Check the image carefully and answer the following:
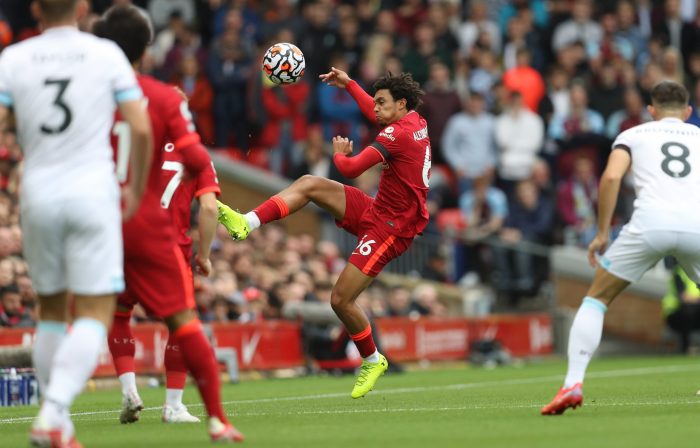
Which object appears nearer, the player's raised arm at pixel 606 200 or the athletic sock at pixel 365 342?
the player's raised arm at pixel 606 200

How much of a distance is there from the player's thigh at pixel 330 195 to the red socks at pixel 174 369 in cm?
288

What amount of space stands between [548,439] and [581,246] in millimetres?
16259

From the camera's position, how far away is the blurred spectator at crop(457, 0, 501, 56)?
25703 millimetres

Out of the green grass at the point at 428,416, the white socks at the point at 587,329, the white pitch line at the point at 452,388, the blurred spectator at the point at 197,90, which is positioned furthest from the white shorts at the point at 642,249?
the blurred spectator at the point at 197,90

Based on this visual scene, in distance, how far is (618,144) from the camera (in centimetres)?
1046

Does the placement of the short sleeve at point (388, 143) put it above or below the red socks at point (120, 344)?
above

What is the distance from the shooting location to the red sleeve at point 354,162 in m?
12.0

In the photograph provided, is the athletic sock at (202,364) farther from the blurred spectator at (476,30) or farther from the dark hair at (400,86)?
the blurred spectator at (476,30)

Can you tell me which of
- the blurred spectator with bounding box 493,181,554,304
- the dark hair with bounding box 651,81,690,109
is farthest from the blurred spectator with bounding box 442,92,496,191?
the dark hair with bounding box 651,81,690,109

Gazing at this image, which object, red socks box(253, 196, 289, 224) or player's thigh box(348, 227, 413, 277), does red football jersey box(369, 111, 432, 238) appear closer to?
player's thigh box(348, 227, 413, 277)

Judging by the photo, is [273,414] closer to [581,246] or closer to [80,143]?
[80,143]

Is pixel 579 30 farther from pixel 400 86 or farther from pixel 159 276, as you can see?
pixel 159 276

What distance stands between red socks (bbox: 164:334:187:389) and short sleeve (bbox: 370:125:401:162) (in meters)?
2.85

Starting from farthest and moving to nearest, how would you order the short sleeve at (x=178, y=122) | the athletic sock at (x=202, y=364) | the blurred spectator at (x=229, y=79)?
the blurred spectator at (x=229, y=79)
the short sleeve at (x=178, y=122)
the athletic sock at (x=202, y=364)
